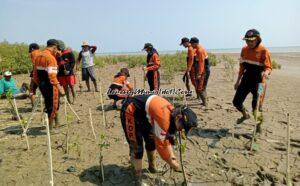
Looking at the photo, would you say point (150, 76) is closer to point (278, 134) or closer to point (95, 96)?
point (95, 96)

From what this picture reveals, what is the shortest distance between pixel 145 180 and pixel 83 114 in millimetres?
3879

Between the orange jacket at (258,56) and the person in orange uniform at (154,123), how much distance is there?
2603 millimetres

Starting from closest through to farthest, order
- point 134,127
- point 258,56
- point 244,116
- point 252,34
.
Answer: point 134,127 < point 252,34 < point 258,56 < point 244,116

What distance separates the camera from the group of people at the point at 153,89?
3.87 m

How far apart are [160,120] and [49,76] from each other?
3085 mm

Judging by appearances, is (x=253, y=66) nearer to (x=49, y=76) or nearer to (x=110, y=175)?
(x=110, y=175)

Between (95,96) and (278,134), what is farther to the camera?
(95,96)

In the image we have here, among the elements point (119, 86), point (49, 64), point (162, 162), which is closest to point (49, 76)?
point (49, 64)

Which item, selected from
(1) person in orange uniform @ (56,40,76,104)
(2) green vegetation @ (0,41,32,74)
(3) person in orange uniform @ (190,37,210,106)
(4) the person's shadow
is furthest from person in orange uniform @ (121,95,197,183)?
(2) green vegetation @ (0,41,32,74)

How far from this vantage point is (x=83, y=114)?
8.11m

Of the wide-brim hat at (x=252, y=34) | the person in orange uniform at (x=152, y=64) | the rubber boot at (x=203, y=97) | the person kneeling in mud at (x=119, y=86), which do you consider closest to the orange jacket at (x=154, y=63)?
the person in orange uniform at (x=152, y=64)

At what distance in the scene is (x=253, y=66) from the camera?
6.02 m

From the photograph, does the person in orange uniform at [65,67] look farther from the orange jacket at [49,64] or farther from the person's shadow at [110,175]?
the person's shadow at [110,175]

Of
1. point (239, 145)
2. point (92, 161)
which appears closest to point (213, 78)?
point (239, 145)
